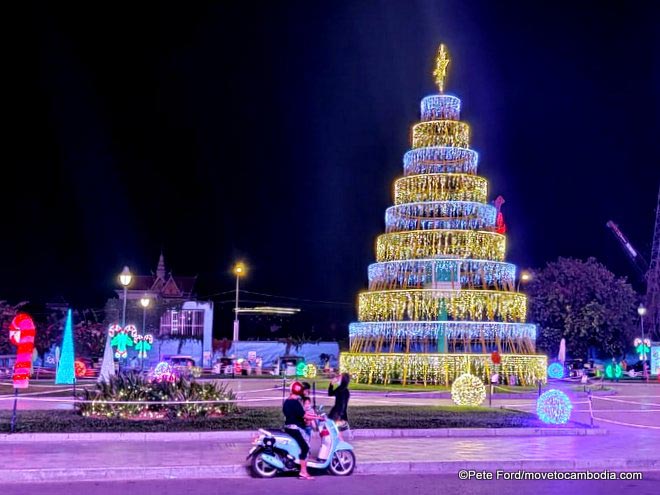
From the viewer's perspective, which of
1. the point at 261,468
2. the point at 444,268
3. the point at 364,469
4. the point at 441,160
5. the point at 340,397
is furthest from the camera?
the point at 441,160

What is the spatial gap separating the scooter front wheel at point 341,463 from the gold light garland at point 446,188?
1012 inches

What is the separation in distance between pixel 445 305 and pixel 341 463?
2363 centimetres

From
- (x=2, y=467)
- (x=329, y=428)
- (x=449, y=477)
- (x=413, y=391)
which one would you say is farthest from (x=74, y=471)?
(x=413, y=391)

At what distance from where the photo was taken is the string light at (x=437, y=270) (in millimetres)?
36281

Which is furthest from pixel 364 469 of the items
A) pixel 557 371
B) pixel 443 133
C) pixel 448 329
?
pixel 557 371

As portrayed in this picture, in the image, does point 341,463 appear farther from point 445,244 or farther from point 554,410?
point 445,244

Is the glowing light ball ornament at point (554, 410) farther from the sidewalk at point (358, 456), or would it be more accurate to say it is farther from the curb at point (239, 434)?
the sidewalk at point (358, 456)

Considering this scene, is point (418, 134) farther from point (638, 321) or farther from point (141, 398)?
point (638, 321)

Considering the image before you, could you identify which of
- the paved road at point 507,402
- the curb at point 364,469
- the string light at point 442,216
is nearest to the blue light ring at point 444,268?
the string light at point 442,216

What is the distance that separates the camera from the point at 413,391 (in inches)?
1312

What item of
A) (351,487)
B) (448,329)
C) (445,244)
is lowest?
(351,487)

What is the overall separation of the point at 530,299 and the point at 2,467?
191 ft

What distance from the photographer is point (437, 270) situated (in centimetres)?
3681

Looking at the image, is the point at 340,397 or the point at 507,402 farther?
the point at 507,402
